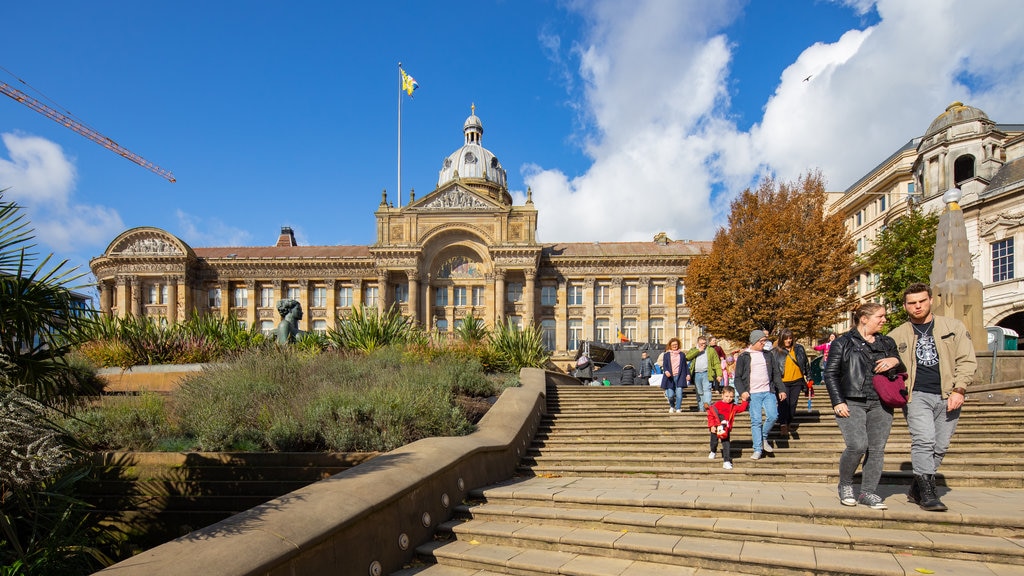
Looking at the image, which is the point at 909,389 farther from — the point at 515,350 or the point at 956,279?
the point at 515,350

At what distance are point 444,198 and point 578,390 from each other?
111ft

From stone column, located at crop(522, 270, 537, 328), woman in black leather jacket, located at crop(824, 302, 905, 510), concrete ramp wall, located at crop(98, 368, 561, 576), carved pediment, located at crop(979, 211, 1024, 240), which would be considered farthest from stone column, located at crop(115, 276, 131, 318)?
carved pediment, located at crop(979, 211, 1024, 240)

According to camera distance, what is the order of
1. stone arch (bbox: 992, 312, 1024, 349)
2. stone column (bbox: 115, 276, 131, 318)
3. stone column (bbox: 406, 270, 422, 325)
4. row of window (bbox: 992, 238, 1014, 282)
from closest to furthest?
1. row of window (bbox: 992, 238, 1014, 282)
2. stone arch (bbox: 992, 312, 1024, 349)
3. stone column (bbox: 406, 270, 422, 325)
4. stone column (bbox: 115, 276, 131, 318)

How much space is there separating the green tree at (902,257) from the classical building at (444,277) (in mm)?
17710

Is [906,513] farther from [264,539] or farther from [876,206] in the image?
[876,206]

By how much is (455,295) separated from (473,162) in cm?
2537

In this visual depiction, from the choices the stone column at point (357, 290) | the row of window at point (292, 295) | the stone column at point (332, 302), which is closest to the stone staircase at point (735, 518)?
the stone column at point (357, 290)

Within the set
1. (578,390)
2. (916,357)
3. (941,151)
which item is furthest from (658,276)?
(916,357)

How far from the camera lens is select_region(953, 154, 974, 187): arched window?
33.0m

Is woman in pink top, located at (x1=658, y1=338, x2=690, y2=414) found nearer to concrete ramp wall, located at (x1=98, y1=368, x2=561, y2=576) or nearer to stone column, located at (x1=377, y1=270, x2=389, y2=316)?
concrete ramp wall, located at (x1=98, y1=368, x2=561, y2=576)

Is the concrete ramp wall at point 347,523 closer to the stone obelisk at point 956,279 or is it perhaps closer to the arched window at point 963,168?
the stone obelisk at point 956,279

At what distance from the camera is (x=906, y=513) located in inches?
188

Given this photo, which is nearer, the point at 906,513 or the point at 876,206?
the point at 906,513

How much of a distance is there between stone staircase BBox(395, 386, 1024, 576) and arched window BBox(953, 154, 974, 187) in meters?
32.2
